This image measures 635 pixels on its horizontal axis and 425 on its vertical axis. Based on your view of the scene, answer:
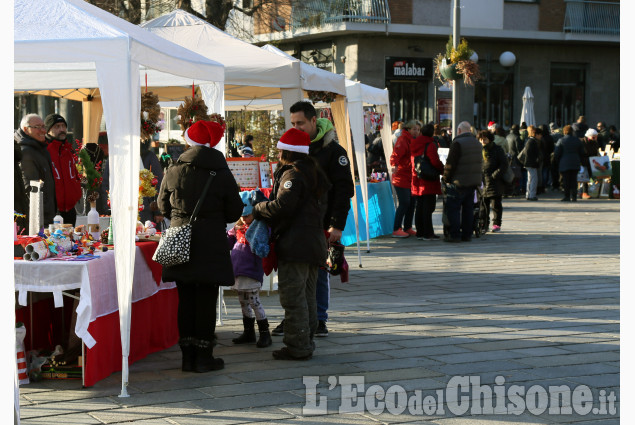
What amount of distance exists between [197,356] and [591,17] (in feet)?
100

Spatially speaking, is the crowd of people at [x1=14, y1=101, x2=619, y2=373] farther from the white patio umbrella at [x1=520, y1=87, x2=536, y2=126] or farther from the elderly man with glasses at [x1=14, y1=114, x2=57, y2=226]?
the white patio umbrella at [x1=520, y1=87, x2=536, y2=126]

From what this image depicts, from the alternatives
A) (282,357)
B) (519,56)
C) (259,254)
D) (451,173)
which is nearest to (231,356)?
(282,357)

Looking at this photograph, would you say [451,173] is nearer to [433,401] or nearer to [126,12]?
[433,401]

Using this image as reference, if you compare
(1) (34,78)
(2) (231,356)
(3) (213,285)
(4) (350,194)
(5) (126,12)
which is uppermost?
(5) (126,12)

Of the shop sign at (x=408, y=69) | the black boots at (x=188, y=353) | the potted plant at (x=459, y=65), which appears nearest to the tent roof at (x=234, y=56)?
the black boots at (x=188, y=353)

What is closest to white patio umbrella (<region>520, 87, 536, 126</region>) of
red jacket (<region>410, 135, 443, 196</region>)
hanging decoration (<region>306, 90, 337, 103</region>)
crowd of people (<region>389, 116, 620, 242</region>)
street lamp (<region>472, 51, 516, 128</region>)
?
street lamp (<region>472, 51, 516, 128</region>)

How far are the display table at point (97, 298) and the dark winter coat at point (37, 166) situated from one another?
2.28m

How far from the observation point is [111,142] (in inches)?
233

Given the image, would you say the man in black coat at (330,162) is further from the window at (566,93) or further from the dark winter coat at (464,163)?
the window at (566,93)

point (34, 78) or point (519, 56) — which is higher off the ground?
point (519, 56)

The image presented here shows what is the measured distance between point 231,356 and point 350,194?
5.36 ft

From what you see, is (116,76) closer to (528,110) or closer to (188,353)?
(188,353)

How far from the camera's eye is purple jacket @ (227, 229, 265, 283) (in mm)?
7266

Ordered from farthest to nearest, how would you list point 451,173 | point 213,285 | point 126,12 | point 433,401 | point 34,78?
point 126,12 → point 451,173 → point 34,78 → point 213,285 → point 433,401
